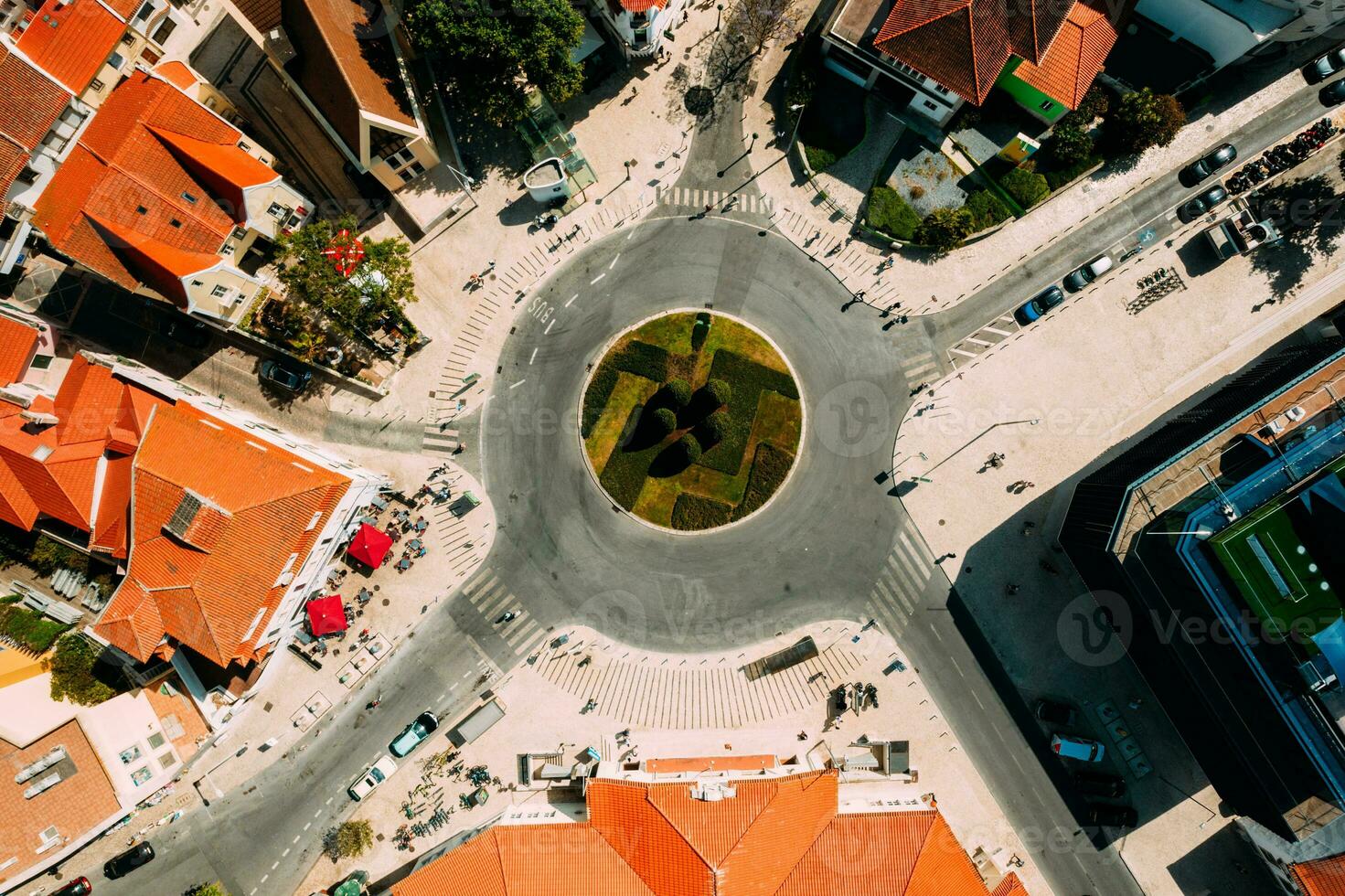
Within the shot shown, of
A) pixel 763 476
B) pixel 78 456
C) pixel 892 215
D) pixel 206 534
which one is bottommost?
pixel 763 476

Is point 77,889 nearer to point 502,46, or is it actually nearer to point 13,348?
point 13,348

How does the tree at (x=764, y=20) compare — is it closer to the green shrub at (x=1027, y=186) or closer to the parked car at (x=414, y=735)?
the green shrub at (x=1027, y=186)

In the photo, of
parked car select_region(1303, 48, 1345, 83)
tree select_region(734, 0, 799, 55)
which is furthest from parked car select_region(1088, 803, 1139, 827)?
tree select_region(734, 0, 799, 55)

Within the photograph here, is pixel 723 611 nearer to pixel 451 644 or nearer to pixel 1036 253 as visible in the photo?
pixel 451 644

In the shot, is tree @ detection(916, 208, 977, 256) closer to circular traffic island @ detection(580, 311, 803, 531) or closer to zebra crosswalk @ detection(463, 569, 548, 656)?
circular traffic island @ detection(580, 311, 803, 531)

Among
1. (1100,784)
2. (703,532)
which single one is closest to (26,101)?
(703,532)

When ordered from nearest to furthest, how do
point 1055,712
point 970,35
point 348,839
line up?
point 970,35 < point 348,839 < point 1055,712
